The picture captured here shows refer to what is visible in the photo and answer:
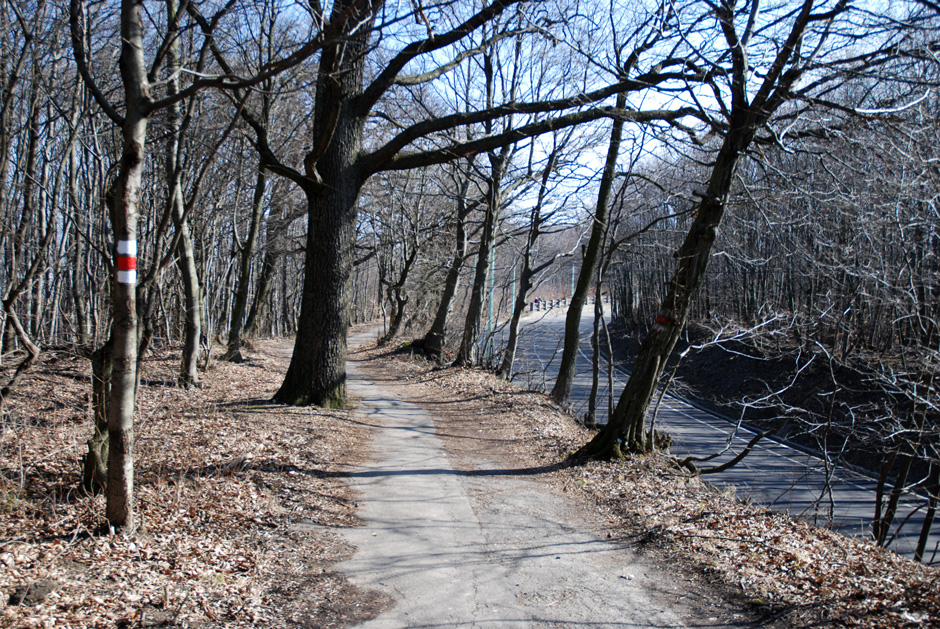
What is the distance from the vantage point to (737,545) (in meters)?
5.17

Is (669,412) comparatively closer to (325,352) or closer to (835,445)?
(835,445)

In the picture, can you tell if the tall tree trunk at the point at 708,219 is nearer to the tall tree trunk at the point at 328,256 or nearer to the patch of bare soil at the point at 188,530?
the patch of bare soil at the point at 188,530

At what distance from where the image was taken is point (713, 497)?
6539 mm

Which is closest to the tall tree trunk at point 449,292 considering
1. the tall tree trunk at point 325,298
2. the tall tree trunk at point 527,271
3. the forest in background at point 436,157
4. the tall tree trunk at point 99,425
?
the forest in background at point 436,157

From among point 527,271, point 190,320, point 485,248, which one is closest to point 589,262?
point 527,271

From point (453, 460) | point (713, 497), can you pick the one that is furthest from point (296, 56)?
point (713, 497)

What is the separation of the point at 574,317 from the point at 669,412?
44.3 ft

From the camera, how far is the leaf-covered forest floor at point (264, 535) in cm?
372

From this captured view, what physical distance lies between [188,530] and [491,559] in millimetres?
2443

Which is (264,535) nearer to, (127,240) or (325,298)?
(127,240)

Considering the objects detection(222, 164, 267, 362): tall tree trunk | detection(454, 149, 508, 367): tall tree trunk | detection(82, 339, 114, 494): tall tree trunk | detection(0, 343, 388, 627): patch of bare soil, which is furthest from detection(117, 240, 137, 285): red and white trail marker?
detection(454, 149, 508, 367): tall tree trunk

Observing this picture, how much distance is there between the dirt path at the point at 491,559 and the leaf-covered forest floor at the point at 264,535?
266 millimetres

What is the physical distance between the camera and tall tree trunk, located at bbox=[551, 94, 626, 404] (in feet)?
43.0

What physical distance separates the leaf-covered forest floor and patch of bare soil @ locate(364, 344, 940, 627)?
0.02m
